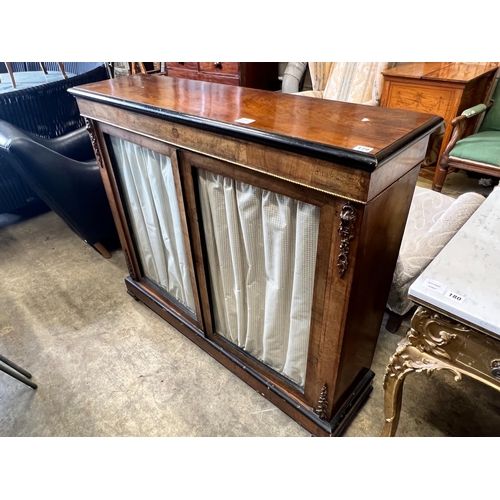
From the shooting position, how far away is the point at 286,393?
4.33ft

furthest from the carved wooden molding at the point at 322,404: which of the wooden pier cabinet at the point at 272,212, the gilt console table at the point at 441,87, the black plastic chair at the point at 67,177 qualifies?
the gilt console table at the point at 441,87

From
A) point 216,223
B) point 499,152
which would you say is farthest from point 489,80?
point 216,223

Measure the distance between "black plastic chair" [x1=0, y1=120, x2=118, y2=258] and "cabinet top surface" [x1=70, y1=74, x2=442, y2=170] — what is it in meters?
0.57

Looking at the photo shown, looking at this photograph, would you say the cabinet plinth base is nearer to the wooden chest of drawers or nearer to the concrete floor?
the concrete floor

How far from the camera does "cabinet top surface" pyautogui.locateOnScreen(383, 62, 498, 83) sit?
238cm

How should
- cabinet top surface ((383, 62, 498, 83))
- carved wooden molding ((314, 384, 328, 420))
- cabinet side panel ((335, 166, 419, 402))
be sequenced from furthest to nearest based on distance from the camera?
cabinet top surface ((383, 62, 498, 83)), carved wooden molding ((314, 384, 328, 420)), cabinet side panel ((335, 166, 419, 402))

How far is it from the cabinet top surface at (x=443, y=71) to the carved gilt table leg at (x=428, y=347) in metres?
2.16

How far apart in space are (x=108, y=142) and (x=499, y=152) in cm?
225

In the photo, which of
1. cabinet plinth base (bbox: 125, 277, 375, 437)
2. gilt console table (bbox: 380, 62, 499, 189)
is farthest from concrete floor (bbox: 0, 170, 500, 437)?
gilt console table (bbox: 380, 62, 499, 189)

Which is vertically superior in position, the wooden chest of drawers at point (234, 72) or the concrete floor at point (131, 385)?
the wooden chest of drawers at point (234, 72)

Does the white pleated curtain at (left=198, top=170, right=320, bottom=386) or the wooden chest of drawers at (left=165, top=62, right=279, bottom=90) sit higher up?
the wooden chest of drawers at (left=165, top=62, right=279, bottom=90)

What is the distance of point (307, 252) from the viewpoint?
958 mm

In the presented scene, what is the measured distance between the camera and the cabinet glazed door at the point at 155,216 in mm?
1272

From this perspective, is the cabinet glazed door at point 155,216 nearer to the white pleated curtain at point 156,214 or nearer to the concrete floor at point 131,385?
the white pleated curtain at point 156,214
